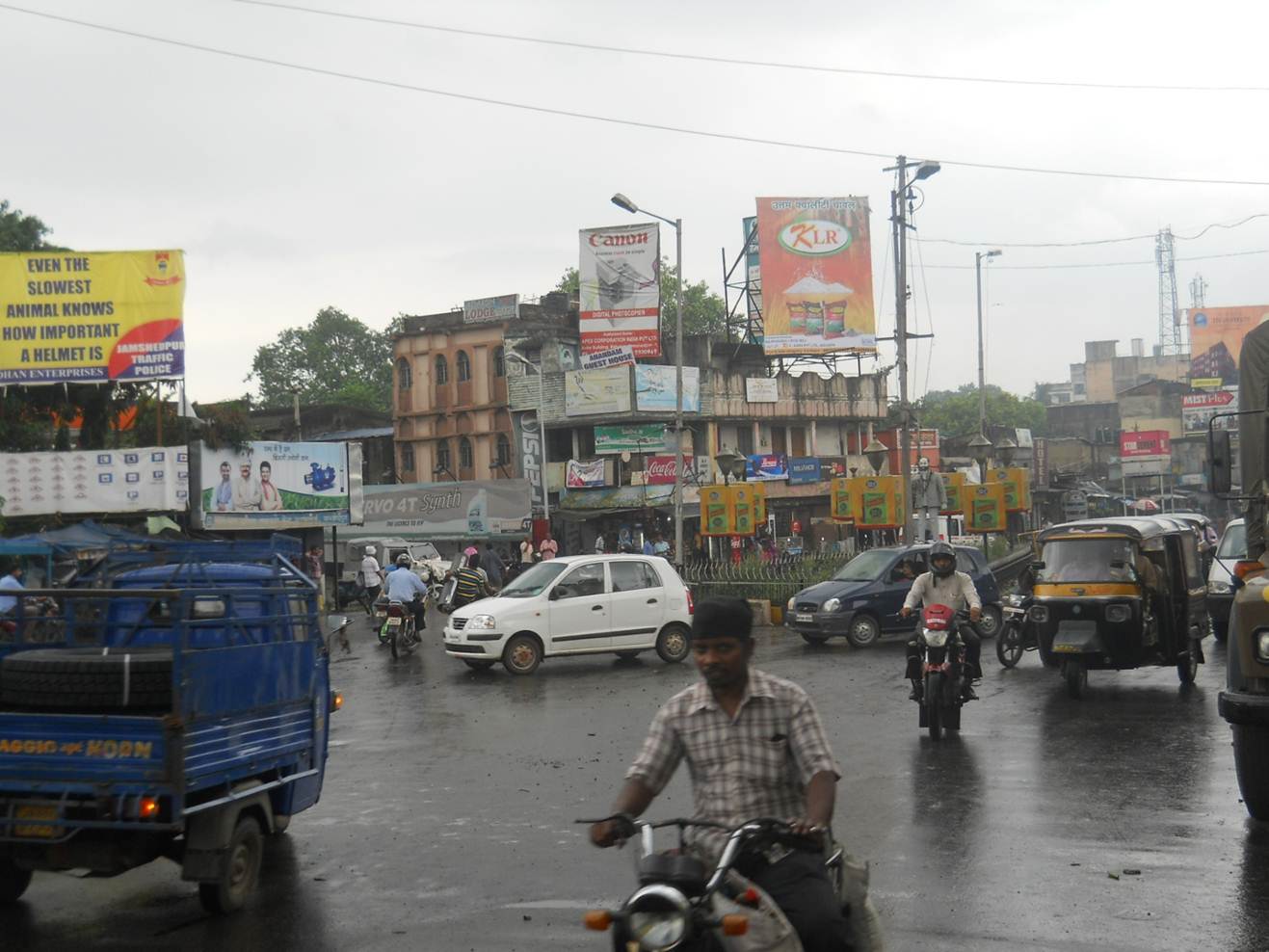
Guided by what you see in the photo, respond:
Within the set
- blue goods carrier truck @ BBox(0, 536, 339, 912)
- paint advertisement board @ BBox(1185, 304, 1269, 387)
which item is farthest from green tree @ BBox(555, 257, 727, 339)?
blue goods carrier truck @ BBox(0, 536, 339, 912)

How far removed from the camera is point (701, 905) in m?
3.55

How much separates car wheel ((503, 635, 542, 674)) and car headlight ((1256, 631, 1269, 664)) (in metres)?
12.7

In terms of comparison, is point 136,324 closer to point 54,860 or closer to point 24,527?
point 24,527

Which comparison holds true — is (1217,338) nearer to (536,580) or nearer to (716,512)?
(716,512)

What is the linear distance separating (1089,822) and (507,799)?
411cm

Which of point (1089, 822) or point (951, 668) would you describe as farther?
point (951, 668)

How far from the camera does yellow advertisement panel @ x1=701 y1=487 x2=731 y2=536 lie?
32.6 meters

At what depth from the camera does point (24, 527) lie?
30.3 meters

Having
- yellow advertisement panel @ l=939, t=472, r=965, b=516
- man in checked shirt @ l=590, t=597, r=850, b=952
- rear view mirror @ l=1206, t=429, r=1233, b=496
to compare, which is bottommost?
man in checked shirt @ l=590, t=597, r=850, b=952

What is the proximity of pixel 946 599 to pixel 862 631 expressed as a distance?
1024cm

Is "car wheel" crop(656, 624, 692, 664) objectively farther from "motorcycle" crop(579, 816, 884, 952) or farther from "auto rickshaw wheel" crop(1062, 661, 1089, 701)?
"motorcycle" crop(579, 816, 884, 952)

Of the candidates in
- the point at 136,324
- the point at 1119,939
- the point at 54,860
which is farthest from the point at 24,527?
the point at 1119,939

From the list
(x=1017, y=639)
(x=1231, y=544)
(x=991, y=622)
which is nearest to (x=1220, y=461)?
(x=1017, y=639)

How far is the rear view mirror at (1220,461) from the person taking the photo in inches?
369
